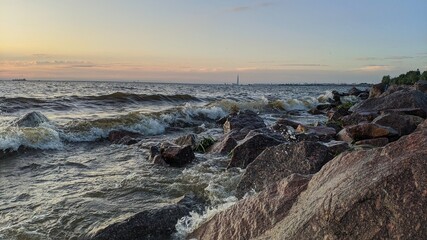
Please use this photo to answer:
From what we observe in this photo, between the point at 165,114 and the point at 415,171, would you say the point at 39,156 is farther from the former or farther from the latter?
the point at 415,171

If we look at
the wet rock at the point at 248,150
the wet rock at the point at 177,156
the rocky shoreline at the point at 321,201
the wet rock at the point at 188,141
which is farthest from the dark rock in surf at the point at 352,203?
the wet rock at the point at 188,141

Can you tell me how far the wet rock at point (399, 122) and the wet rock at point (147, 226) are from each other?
749cm

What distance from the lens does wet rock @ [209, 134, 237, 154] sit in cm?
1082

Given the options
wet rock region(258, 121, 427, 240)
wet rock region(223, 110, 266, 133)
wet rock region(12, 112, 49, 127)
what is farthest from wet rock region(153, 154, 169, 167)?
wet rock region(12, 112, 49, 127)

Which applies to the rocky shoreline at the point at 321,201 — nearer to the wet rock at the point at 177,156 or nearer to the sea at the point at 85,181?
the sea at the point at 85,181

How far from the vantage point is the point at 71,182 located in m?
8.25

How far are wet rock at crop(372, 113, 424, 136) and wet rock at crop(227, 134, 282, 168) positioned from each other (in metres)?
3.98

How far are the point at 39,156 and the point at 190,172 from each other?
5.25 meters

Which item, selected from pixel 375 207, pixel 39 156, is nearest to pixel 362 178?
pixel 375 207

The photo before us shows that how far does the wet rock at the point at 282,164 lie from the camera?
6875 mm

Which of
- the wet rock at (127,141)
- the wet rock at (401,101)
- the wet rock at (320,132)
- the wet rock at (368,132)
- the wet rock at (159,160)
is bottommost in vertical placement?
the wet rock at (127,141)

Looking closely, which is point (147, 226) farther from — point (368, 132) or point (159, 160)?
point (368, 132)

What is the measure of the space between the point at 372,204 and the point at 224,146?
7489 mm

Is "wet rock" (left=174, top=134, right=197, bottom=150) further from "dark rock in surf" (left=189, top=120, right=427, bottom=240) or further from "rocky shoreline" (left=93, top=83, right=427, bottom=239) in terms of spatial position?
"dark rock in surf" (left=189, top=120, right=427, bottom=240)
